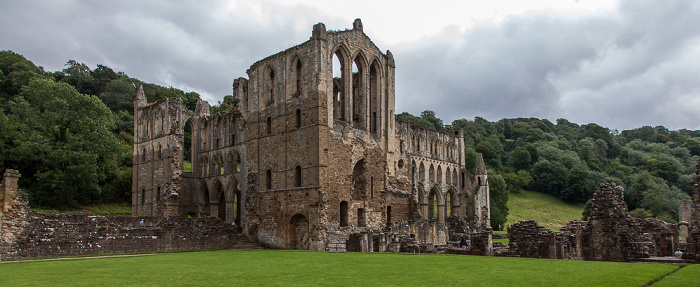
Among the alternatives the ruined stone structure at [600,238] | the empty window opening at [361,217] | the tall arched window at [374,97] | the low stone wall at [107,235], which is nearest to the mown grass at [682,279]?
the ruined stone structure at [600,238]

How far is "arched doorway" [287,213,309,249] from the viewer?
28.1 meters

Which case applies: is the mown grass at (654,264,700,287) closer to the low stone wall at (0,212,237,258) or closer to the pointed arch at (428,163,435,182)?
the low stone wall at (0,212,237,258)

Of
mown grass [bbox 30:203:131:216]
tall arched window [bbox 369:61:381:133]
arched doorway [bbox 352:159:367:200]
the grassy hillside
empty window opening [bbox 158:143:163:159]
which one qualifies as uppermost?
tall arched window [bbox 369:61:381:133]

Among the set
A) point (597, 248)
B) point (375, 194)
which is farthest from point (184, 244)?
point (597, 248)

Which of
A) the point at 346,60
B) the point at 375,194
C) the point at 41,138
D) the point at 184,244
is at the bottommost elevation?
the point at 184,244

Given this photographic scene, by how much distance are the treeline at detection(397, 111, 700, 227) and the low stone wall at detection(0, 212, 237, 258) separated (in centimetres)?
3740

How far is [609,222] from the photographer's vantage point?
1897cm

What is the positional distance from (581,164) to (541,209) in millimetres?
19745

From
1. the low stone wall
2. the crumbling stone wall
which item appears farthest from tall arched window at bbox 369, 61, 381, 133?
the crumbling stone wall

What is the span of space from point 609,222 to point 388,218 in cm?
1624

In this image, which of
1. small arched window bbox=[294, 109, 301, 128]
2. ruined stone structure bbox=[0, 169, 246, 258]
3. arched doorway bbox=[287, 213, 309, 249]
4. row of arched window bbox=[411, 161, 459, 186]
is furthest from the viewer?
row of arched window bbox=[411, 161, 459, 186]

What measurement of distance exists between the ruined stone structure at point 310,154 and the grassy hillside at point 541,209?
30105 mm

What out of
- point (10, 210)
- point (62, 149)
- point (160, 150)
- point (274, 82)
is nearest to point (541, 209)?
point (274, 82)

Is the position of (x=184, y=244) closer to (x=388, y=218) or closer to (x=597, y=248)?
(x=388, y=218)
